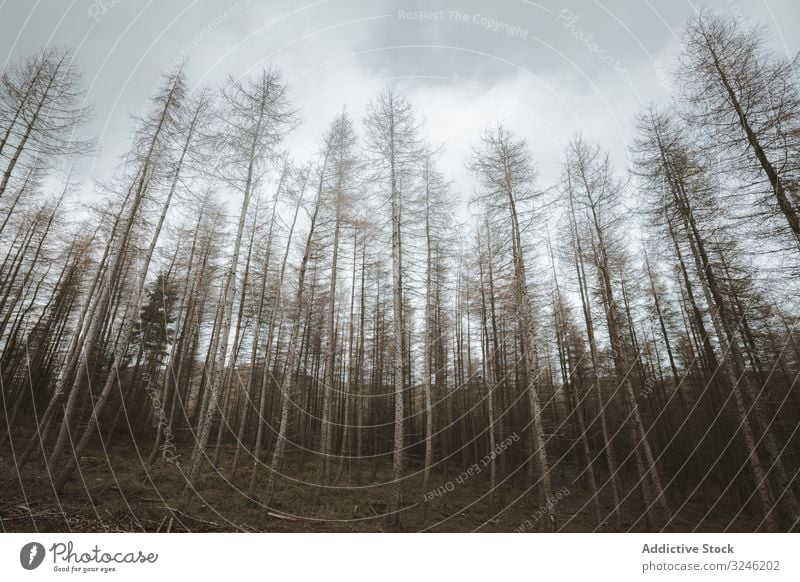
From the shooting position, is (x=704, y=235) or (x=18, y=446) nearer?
(x=704, y=235)

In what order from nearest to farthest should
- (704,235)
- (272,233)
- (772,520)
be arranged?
(772,520), (704,235), (272,233)

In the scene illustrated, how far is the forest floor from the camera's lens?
20.6 feet

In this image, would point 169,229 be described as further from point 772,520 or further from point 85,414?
point 772,520

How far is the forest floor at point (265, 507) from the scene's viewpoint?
6.29 metres

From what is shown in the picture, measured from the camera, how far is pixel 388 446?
2055 cm

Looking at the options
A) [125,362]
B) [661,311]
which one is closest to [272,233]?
[125,362]

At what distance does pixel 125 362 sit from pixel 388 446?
1609cm

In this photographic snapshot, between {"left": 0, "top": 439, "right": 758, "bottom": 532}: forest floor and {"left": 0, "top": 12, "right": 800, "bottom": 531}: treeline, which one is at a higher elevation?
{"left": 0, "top": 12, "right": 800, "bottom": 531}: treeline
